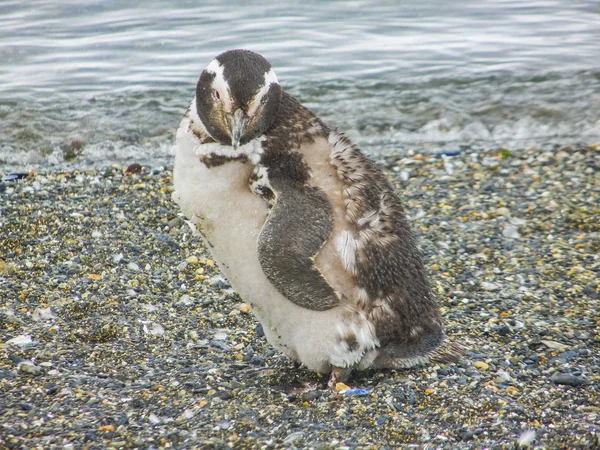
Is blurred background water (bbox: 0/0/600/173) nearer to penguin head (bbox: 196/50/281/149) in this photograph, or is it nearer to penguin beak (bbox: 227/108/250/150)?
penguin head (bbox: 196/50/281/149)

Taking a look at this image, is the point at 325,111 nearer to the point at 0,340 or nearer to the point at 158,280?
the point at 158,280

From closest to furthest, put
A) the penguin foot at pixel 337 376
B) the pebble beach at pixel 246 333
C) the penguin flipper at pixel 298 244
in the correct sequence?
the pebble beach at pixel 246 333
the penguin flipper at pixel 298 244
the penguin foot at pixel 337 376

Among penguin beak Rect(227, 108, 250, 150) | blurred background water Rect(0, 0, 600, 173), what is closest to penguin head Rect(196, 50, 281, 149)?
penguin beak Rect(227, 108, 250, 150)

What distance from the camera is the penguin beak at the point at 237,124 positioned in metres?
3.96

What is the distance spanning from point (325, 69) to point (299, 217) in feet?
26.4

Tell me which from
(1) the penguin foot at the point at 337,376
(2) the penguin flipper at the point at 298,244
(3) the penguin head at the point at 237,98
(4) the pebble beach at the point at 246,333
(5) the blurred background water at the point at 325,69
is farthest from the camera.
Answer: (5) the blurred background water at the point at 325,69

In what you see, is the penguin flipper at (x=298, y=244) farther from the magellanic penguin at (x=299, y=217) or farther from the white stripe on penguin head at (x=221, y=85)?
the white stripe on penguin head at (x=221, y=85)

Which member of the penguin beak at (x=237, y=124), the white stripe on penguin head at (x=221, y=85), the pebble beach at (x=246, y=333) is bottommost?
the pebble beach at (x=246, y=333)

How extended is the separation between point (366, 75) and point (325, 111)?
1296mm

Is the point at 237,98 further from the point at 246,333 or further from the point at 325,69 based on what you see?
the point at 325,69

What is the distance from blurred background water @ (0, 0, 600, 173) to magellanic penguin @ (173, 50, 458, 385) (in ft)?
14.8

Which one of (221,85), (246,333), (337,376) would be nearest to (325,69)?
(246,333)

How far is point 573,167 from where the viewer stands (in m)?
7.91

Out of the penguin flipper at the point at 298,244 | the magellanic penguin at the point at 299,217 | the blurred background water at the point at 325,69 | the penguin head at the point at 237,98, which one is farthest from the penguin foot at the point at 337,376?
the blurred background water at the point at 325,69
